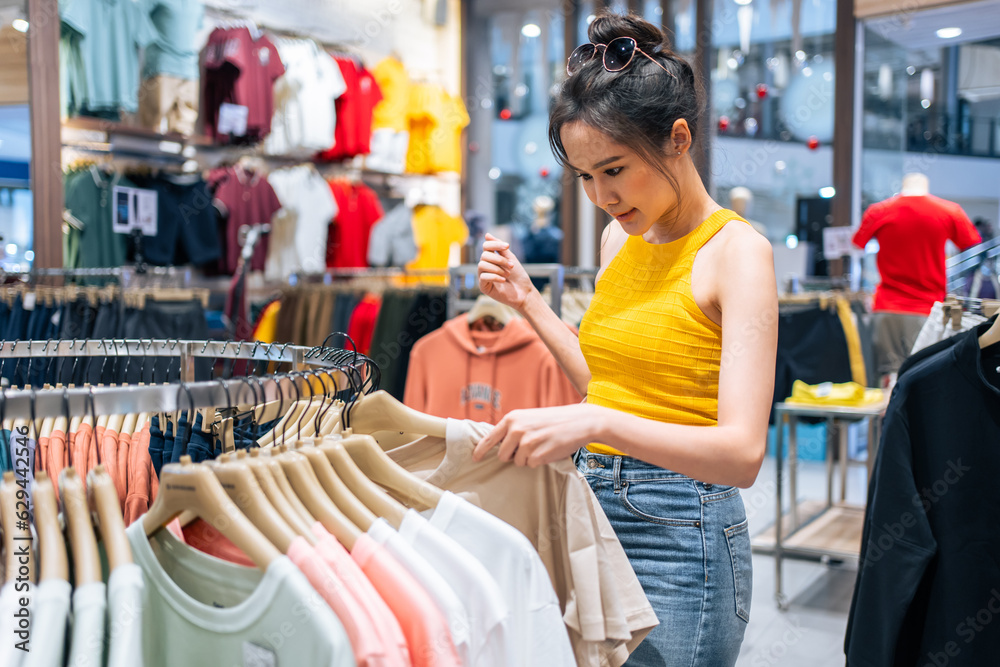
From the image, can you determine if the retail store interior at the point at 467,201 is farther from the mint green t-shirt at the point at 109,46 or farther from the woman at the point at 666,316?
the woman at the point at 666,316

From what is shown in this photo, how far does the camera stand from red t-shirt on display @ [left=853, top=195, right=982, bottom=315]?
14.9ft

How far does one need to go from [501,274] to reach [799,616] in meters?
2.51

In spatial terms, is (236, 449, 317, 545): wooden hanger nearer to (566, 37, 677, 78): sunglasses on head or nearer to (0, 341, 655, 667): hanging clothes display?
(0, 341, 655, 667): hanging clothes display

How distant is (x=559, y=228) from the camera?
684cm

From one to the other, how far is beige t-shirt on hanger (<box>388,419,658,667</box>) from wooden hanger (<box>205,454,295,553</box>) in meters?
0.27

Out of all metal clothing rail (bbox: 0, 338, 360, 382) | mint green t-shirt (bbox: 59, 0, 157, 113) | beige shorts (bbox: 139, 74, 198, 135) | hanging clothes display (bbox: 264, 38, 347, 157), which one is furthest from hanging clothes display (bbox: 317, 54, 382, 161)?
metal clothing rail (bbox: 0, 338, 360, 382)

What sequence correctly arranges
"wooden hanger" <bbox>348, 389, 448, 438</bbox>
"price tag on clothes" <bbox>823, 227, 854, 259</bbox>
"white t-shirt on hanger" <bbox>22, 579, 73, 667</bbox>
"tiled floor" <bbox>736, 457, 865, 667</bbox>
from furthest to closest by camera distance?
"price tag on clothes" <bbox>823, 227, 854, 259</bbox> < "tiled floor" <bbox>736, 457, 865, 667</bbox> < "wooden hanger" <bbox>348, 389, 448, 438</bbox> < "white t-shirt on hanger" <bbox>22, 579, 73, 667</bbox>

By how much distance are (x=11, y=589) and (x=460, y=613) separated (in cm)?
45

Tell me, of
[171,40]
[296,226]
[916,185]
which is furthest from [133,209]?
[916,185]

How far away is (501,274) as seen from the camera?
1.33 meters

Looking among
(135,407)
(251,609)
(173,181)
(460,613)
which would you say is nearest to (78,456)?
(135,407)

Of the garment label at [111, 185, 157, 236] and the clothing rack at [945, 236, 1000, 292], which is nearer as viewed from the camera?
the garment label at [111, 185, 157, 236]

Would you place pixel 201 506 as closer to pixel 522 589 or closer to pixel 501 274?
pixel 522 589

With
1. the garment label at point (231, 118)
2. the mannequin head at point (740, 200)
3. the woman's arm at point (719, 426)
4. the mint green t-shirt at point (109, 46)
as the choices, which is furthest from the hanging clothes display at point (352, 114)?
the woman's arm at point (719, 426)
